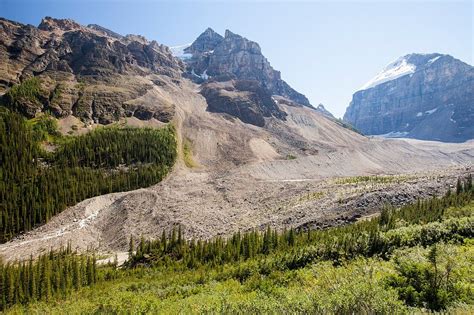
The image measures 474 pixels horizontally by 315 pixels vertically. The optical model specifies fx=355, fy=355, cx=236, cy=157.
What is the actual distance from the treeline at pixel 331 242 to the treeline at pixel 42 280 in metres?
8.47

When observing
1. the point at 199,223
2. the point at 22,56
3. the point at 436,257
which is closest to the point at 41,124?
the point at 22,56

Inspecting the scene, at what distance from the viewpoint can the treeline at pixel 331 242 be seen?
42.8 meters

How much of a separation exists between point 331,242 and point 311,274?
387 inches

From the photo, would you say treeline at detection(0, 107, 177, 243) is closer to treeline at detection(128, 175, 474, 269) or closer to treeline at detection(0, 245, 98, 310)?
treeline at detection(128, 175, 474, 269)

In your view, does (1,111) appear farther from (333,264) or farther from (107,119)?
(333,264)

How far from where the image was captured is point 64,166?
402 ft

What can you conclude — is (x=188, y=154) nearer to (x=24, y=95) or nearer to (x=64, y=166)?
(x=64, y=166)

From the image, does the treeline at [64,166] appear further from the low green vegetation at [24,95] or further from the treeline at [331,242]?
the treeline at [331,242]

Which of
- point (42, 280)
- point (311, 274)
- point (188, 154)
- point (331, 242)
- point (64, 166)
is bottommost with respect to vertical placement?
point (42, 280)

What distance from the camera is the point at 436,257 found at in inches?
958

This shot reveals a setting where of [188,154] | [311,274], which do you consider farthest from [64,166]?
[311,274]

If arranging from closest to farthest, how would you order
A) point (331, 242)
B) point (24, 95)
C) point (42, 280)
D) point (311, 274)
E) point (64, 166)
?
point (311, 274), point (331, 242), point (42, 280), point (64, 166), point (24, 95)

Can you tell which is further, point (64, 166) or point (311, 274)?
point (64, 166)

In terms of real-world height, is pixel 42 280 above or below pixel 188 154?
below
